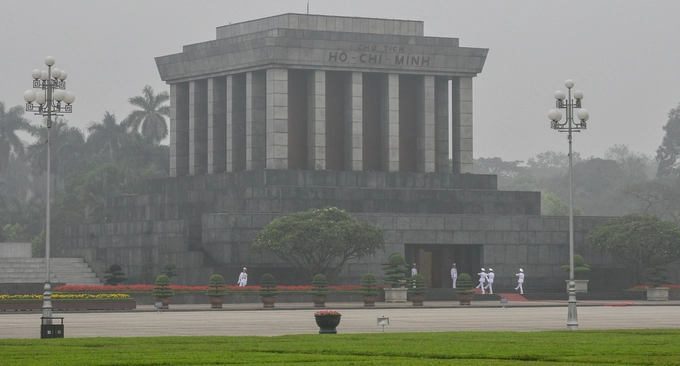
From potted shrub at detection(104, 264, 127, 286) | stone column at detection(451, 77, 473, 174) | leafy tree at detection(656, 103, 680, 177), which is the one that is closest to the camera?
potted shrub at detection(104, 264, 127, 286)

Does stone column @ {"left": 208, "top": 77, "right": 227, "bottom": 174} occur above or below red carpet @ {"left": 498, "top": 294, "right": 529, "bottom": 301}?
above

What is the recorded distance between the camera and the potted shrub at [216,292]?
2611 inches

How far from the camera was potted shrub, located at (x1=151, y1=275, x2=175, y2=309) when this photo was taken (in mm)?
67000

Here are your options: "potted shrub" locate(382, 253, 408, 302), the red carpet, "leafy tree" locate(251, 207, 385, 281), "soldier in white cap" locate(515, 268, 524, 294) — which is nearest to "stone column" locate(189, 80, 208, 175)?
"leafy tree" locate(251, 207, 385, 281)

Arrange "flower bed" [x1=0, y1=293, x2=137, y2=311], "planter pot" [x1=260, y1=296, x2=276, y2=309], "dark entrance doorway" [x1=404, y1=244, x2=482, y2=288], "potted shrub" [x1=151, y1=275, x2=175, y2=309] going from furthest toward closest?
"dark entrance doorway" [x1=404, y1=244, x2=482, y2=288] < "planter pot" [x1=260, y1=296, x2=276, y2=309] < "potted shrub" [x1=151, y1=275, x2=175, y2=309] < "flower bed" [x1=0, y1=293, x2=137, y2=311]

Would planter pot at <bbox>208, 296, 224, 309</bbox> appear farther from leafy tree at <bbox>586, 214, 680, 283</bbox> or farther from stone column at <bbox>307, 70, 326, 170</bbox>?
leafy tree at <bbox>586, 214, 680, 283</bbox>

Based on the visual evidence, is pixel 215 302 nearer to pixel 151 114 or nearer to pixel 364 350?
pixel 364 350

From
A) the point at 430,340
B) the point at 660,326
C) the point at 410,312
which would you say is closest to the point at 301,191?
the point at 410,312

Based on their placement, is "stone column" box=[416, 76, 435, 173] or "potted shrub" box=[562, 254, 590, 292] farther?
"stone column" box=[416, 76, 435, 173]

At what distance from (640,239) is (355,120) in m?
18.6

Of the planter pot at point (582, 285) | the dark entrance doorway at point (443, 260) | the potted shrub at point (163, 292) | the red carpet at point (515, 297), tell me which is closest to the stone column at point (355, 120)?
the dark entrance doorway at point (443, 260)

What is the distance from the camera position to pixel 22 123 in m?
149

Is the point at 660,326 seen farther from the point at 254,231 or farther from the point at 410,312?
the point at 254,231

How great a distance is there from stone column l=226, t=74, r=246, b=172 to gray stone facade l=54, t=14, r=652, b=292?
0.30ft
